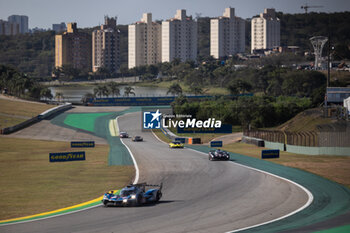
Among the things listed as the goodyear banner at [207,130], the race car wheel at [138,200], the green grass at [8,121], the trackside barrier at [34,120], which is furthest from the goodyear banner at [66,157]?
the goodyear banner at [207,130]

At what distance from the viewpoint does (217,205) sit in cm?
2638

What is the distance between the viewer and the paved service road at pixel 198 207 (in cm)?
2227

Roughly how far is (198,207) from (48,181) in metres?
15.8

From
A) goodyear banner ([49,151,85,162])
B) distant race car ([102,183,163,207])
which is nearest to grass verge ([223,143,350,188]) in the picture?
distant race car ([102,183,163,207])

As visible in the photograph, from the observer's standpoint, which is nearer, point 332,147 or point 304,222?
point 304,222

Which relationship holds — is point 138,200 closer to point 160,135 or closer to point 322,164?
point 322,164

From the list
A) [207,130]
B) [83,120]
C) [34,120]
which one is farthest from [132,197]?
[83,120]

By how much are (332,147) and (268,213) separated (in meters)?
30.5

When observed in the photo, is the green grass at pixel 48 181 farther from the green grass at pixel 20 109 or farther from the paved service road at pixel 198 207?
the green grass at pixel 20 109

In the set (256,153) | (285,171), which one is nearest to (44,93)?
(256,153)

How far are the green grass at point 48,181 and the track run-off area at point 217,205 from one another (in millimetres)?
1797

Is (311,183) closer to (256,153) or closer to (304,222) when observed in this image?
(304,222)

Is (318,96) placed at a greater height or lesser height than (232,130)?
greater

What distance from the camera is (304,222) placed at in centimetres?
2288
